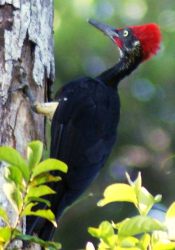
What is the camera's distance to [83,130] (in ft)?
12.9

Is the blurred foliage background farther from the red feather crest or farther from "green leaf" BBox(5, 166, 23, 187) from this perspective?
"green leaf" BBox(5, 166, 23, 187)

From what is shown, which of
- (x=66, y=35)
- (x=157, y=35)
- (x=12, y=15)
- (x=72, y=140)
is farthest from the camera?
(x=66, y=35)

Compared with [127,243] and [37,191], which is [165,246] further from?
[37,191]

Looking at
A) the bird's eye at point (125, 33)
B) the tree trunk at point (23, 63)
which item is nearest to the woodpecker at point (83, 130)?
the bird's eye at point (125, 33)

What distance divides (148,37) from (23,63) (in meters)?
1.61

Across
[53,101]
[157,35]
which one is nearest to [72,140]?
[53,101]

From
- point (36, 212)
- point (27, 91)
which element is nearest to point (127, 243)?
point (36, 212)

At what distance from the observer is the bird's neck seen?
180 inches

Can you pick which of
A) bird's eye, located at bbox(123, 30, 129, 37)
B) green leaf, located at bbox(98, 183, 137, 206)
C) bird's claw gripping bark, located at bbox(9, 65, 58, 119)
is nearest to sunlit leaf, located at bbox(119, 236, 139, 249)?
green leaf, located at bbox(98, 183, 137, 206)

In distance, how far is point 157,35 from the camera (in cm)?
464

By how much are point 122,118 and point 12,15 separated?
301 cm

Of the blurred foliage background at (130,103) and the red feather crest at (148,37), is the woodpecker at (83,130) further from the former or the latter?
the blurred foliage background at (130,103)

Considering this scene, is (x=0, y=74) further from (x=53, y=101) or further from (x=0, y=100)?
(x=53, y=101)

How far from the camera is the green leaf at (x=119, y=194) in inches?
70.6
